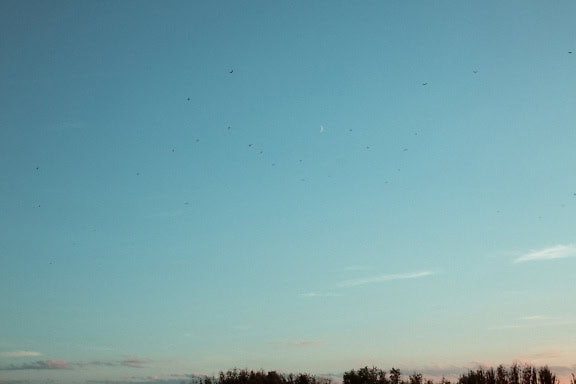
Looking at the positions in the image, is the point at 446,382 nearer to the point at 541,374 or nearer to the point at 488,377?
the point at 488,377

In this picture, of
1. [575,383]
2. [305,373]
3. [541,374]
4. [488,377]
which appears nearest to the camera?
[575,383]

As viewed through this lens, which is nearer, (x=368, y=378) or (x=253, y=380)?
(x=368, y=378)

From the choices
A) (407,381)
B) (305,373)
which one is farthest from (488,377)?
(305,373)

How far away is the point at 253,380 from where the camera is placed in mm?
63344

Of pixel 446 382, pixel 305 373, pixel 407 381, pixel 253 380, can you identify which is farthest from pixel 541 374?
pixel 253 380

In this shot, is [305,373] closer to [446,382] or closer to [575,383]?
[446,382]

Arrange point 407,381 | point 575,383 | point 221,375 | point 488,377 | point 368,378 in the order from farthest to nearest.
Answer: point 221,375, point 368,378, point 407,381, point 488,377, point 575,383

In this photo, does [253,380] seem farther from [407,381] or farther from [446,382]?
[446,382]

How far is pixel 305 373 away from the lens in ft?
204

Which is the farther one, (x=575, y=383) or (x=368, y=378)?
(x=368, y=378)

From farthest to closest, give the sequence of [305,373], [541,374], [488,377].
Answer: [305,373] → [488,377] → [541,374]

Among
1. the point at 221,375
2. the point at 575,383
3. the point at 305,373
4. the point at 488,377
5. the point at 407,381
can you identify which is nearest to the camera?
the point at 575,383

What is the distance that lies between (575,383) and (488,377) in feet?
24.6

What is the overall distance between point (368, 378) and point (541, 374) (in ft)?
55.6
